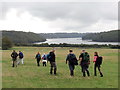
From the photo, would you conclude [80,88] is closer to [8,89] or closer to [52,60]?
[8,89]

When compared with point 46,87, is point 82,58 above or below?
above

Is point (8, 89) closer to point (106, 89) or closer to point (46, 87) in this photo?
point (46, 87)

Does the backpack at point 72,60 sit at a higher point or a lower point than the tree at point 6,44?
lower

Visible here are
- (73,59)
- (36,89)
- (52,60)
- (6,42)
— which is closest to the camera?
(36,89)

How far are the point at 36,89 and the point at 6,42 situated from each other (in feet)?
342

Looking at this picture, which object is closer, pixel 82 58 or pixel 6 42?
pixel 82 58

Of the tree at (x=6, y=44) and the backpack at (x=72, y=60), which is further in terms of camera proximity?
the tree at (x=6, y=44)

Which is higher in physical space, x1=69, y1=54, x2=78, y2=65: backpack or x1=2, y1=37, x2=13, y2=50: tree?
x1=2, y1=37, x2=13, y2=50: tree

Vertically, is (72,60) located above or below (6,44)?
below

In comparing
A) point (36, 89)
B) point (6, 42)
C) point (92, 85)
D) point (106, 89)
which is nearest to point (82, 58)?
point (92, 85)

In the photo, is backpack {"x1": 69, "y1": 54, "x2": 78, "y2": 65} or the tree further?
the tree

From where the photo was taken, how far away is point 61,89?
526 inches

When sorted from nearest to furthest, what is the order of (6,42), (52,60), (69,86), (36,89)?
(36,89), (69,86), (52,60), (6,42)

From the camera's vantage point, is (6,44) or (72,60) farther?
(6,44)
